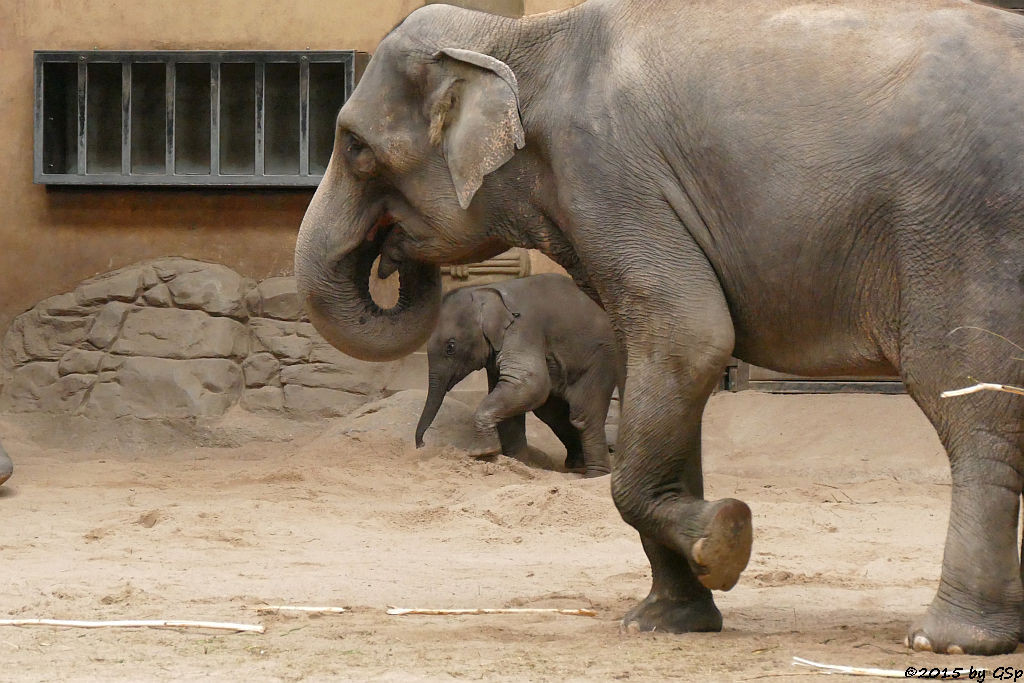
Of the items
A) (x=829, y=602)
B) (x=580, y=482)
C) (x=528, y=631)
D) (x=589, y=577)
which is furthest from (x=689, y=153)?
(x=580, y=482)

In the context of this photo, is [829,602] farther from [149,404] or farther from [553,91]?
[149,404]

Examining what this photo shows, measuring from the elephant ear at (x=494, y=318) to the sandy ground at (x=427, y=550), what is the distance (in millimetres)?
945

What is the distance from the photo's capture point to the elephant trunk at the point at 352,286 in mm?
4871

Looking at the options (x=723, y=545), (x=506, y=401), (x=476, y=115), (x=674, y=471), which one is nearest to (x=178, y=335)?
(x=506, y=401)

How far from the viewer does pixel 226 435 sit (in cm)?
1081

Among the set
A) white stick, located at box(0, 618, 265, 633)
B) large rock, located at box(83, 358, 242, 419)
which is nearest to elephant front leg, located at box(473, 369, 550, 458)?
large rock, located at box(83, 358, 242, 419)

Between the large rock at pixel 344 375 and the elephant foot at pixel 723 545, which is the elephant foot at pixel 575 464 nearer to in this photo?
the large rock at pixel 344 375

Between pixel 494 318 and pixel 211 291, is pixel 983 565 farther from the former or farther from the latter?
pixel 211 291

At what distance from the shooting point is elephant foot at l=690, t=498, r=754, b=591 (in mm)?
3926

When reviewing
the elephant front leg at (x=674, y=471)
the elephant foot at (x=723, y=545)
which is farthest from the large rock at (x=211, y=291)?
the elephant foot at (x=723, y=545)

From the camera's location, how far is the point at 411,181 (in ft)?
15.5

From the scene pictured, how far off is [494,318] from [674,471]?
5775mm

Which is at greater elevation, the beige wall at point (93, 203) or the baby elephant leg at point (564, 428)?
the beige wall at point (93, 203)

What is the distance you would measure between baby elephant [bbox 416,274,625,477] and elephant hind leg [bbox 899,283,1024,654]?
19.7 ft
